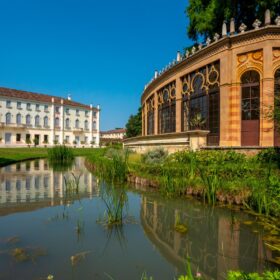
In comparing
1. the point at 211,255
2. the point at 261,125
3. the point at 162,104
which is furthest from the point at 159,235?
the point at 162,104

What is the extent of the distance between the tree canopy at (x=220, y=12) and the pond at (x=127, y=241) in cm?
1854

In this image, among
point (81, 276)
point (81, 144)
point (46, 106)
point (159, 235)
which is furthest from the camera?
point (81, 144)

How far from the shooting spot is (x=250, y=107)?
593 inches

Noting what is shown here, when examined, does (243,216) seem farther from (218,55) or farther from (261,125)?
(218,55)

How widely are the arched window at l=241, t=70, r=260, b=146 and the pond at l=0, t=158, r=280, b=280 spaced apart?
29.5 ft

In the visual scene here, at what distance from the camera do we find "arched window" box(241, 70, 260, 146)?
1491 cm

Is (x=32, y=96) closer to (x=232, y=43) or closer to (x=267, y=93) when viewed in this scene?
(x=232, y=43)

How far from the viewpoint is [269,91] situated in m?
14.2

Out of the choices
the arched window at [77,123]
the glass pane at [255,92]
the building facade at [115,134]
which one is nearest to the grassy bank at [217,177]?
the glass pane at [255,92]

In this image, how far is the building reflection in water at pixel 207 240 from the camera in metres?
3.88

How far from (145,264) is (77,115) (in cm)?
7089

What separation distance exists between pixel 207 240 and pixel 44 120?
218 ft

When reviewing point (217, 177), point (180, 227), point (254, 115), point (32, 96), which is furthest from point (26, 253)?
point (32, 96)

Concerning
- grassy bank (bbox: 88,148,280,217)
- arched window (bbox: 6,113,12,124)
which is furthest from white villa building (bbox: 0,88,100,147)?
grassy bank (bbox: 88,148,280,217)
